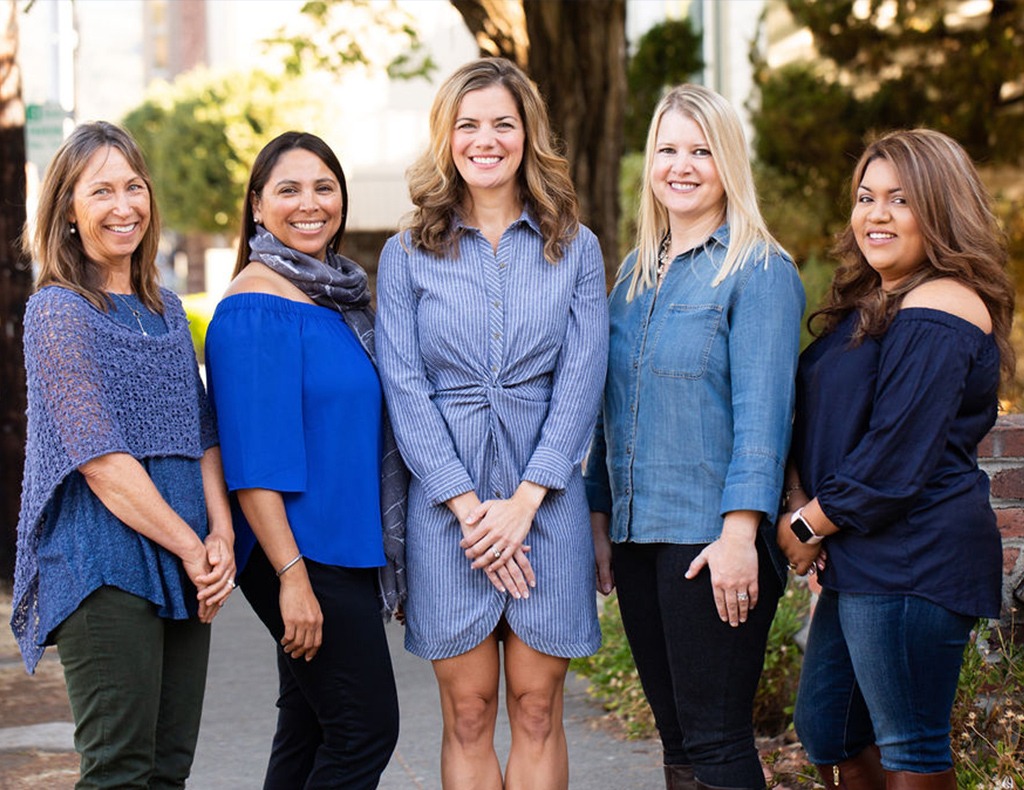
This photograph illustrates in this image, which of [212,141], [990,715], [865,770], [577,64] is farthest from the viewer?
[212,141]

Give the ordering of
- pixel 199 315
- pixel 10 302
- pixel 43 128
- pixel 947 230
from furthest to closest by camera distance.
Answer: pixel 199 315, pixel 43 128, pixel 10 302, pixel 947 230

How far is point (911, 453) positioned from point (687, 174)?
0.87 meters

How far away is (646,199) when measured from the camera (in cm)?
346

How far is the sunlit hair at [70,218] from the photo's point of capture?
10.00ft

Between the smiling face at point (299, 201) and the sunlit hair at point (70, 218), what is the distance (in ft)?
1.05

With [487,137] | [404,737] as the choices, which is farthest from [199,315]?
[487,137]

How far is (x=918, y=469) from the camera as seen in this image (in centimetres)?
290

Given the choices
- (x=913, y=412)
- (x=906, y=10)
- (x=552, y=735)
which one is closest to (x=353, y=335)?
(x=552, y=735)

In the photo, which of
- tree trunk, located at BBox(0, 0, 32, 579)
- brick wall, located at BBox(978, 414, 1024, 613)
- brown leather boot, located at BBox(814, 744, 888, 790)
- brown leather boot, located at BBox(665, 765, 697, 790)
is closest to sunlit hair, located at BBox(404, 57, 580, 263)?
brown leather boot, located at BBox(665, 765, 697, 790)

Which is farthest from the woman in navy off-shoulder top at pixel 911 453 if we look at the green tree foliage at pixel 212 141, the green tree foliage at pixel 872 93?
the green tree foliage at pixel 212 141

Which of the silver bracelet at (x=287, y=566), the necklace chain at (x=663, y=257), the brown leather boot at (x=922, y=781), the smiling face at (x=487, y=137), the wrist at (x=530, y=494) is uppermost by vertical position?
the smiling face at (x=487, y=137)

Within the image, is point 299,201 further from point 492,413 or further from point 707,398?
point 707,398

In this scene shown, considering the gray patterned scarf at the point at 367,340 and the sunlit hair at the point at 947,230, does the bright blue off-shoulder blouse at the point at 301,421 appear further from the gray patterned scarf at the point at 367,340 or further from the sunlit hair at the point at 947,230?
the sunlit hair at the point at 947,230

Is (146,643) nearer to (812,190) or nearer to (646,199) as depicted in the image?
(646,199)
